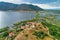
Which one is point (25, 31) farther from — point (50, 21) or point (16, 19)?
point (50, 21)

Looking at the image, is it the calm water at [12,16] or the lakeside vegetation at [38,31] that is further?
the calm water at [12,16]

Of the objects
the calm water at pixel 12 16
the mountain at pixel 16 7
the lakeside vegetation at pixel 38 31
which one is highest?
Result: the mountain at pixel 16 7

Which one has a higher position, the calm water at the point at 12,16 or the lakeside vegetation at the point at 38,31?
the calm water at the point at 12,16

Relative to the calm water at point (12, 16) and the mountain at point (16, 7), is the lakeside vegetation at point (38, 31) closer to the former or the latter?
the calm water at point (12, 16)

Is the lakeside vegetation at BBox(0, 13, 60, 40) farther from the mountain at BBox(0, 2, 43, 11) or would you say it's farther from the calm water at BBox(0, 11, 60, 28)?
the mountain at BBox(0, 2, 43, 11)

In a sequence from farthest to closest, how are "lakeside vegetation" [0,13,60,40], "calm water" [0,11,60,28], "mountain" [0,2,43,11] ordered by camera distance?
"mountain" [0,2,43,11] < "calm water" [0,11,60,28] < "lakeside vegetation" [0,13,60,40]

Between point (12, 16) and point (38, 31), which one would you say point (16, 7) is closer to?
point (12, 16)

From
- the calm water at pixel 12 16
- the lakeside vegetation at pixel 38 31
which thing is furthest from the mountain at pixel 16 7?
the lakeside vegetation at pixel 38 31

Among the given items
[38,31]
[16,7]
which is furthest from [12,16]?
[38,31]

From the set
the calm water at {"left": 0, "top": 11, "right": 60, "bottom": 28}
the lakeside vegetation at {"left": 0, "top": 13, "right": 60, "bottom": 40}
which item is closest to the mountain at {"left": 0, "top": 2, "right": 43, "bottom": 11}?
the calm water at {"left": 0, "top": 11, "right": 60, "bottom": 28}

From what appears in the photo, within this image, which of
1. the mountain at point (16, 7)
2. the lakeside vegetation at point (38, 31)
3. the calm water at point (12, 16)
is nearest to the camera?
the lakeside vegetation at point (38, 31)

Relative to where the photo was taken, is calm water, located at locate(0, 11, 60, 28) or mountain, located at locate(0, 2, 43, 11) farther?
mountain, located at locate(0, 2, 43, 11)
